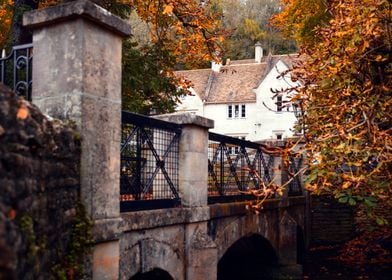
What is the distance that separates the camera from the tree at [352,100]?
21.5 feet

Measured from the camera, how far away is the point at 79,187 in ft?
14.7

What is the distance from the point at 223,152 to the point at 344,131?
2.76 m

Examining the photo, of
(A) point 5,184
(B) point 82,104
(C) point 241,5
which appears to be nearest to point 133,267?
(B) point 82,104

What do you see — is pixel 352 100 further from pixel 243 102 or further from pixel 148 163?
pixel 243 102

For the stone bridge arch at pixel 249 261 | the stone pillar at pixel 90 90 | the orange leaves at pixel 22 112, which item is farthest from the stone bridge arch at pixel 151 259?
the stone bridge arch at pixel 249 261

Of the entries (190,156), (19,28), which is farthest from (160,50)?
(190,156)

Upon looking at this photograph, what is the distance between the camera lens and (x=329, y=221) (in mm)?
16125

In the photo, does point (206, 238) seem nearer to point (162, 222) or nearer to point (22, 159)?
point (162, 222)

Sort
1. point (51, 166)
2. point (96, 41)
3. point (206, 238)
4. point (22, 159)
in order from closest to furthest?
1. point (22, 159)
2. point (51, 166)
3. point (96, 41)
4. point (206, 238)

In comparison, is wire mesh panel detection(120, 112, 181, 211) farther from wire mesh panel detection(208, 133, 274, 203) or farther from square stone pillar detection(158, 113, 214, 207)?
wire mesh panel detection(208, 133, 274, 203)

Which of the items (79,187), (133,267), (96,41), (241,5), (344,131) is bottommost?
(133,267)

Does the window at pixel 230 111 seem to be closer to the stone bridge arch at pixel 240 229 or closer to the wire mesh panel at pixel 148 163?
the stone bridge arch at pixel 240 229

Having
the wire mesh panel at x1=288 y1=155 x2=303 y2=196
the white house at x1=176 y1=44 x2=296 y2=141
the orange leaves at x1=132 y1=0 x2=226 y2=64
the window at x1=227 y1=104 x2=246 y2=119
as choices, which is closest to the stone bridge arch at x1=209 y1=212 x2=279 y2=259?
the wire mesh panel at x1=288 y1=155 x2=303 y2=196

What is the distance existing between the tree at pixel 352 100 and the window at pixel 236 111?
2799 centimetres
